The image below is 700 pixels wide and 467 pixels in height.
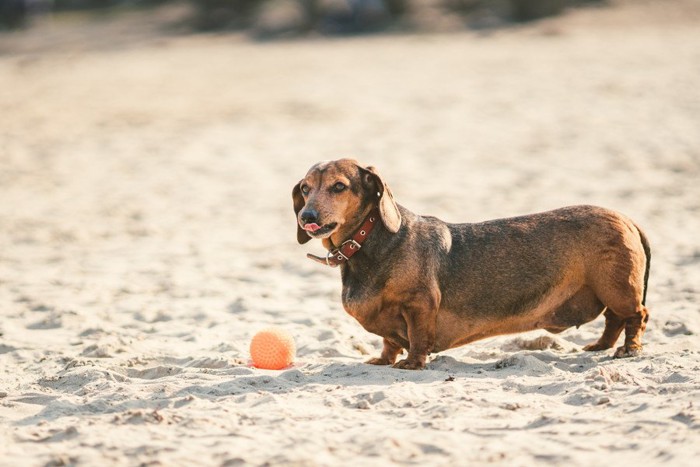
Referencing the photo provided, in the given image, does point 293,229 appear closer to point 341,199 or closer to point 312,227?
point 341,199

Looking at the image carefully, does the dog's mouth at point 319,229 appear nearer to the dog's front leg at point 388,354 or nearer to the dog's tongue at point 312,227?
the dog's tongue at point 312,227

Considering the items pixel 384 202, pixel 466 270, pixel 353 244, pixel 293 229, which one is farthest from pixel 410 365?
pixel 293 229

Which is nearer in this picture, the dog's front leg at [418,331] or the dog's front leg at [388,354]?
the dog's front leg at [418,331]

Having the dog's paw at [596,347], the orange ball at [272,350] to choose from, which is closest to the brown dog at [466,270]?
the dog's paw at [596,347]

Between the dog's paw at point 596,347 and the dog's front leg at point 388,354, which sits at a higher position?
the dog's front leg at point 388,354

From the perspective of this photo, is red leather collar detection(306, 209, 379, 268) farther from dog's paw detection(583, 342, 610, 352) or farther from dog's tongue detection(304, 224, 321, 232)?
dog's paw detection(583, 342, 610, 352)

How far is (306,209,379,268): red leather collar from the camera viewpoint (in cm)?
660

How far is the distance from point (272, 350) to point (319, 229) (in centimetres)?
89

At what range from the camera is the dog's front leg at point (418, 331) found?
657 centimetres

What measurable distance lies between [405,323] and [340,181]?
985 mm

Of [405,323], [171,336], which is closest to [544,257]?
[405,323]

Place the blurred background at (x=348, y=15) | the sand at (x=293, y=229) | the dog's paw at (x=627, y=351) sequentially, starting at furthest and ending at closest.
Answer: the blurred background at (x=348, y=15) → the dog's paw at (x=627, y=351) → the sand at (x=293, y=229)

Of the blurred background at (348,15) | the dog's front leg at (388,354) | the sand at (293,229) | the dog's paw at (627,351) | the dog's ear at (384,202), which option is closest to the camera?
the sand at (293,229)

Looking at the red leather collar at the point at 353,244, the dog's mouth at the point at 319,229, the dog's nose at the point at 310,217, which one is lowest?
the red leather collar at the point at 353,244
